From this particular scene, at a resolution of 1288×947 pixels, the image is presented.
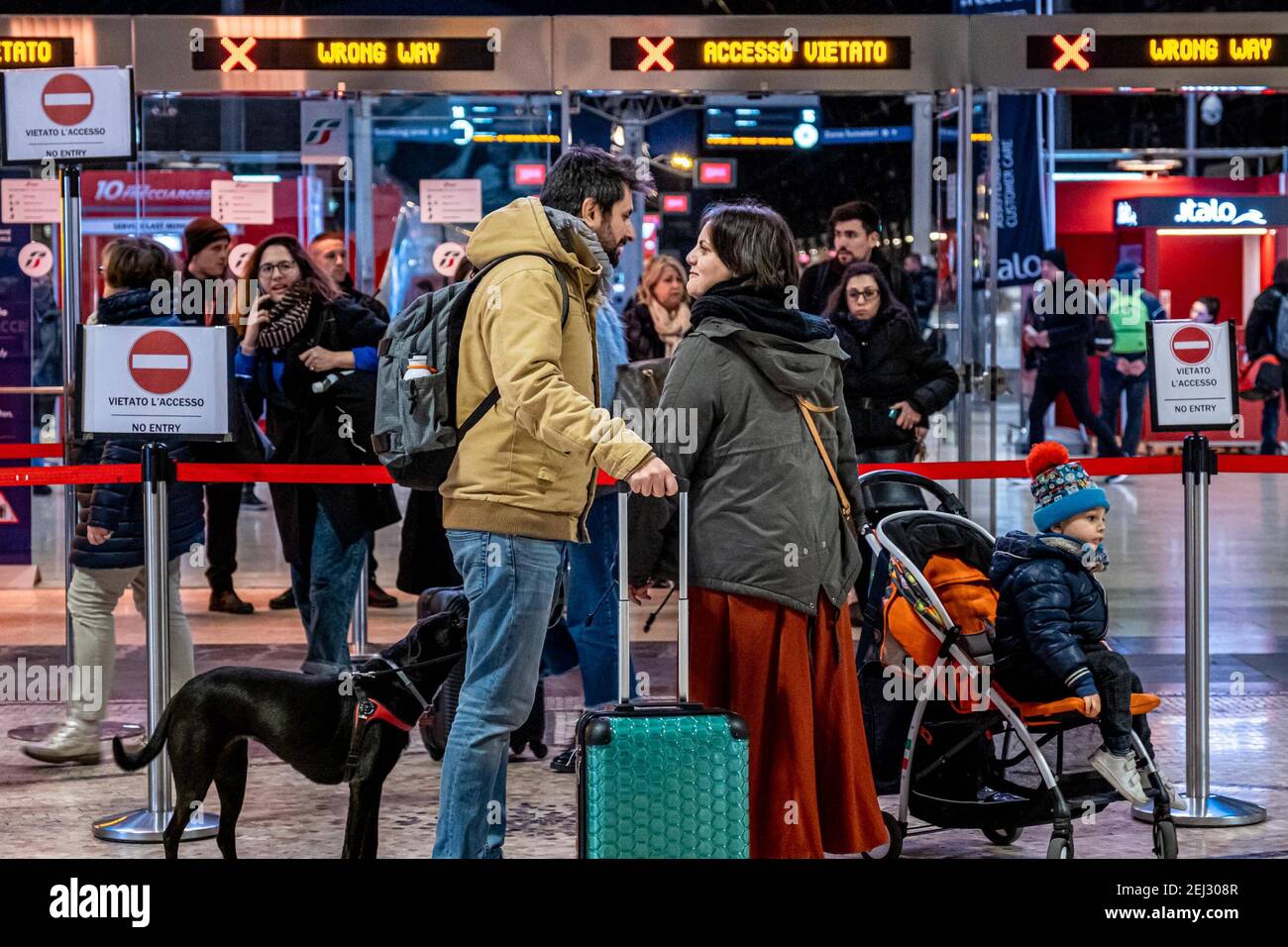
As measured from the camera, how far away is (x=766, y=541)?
14.2 ft

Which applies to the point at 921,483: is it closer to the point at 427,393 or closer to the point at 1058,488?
the point at 1058,488

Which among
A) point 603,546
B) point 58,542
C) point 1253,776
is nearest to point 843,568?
point 603,546

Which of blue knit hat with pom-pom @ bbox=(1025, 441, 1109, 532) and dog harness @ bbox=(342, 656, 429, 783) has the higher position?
blue knit hat with pom-pom @ bbox=(1025, 441, 1109, 532)

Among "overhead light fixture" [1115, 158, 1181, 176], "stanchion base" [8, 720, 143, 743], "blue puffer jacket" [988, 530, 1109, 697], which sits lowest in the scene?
"stanchion base" [8, 720, 143, 743]

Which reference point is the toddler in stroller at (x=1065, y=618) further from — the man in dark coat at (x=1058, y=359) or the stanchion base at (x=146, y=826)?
the man in dark coat at (x=1058, y=359)

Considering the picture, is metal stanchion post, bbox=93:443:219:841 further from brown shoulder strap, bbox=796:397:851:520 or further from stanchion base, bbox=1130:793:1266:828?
stanchion base, bbox=1130:793:1266:828

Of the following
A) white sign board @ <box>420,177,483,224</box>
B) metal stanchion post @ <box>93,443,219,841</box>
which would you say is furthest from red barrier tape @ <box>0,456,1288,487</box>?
white sign board @ <box>420,177,483,224</box>

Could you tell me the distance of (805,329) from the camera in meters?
4.42

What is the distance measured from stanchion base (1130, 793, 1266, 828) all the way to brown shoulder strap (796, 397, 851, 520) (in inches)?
61.2

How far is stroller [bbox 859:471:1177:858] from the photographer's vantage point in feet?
15.2

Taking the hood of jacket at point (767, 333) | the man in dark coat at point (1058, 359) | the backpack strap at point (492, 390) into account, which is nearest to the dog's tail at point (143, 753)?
the backpack strap at point (492, 390)

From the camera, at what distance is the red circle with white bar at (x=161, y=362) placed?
5.41m

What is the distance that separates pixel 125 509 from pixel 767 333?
2.66 m

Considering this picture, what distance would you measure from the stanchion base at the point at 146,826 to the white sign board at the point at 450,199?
5.27 meters
